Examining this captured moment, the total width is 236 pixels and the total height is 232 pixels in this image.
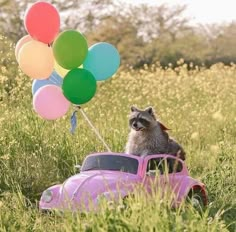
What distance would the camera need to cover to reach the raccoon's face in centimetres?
711

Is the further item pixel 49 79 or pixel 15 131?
pixel 15 131

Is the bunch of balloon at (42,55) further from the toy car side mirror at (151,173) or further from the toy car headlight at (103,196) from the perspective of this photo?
the toy car headlight at (103,196)

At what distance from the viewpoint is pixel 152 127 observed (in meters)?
7.16

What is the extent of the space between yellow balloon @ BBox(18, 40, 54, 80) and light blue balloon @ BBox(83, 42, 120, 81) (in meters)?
0.38

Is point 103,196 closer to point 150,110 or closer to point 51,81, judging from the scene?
point 150,110

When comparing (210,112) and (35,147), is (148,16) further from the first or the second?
(35,147)

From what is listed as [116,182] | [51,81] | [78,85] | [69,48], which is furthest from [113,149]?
[116,182]

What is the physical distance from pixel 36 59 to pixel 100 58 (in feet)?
2.12

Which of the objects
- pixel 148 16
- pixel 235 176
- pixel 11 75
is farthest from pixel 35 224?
pixel 148 16

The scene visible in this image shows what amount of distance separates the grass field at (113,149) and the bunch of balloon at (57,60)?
38.2 inches

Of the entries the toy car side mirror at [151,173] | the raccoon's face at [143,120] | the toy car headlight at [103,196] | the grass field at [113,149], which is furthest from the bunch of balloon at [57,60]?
Answer: the toy car headlight at [103,196]

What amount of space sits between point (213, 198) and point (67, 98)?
1.73 metres

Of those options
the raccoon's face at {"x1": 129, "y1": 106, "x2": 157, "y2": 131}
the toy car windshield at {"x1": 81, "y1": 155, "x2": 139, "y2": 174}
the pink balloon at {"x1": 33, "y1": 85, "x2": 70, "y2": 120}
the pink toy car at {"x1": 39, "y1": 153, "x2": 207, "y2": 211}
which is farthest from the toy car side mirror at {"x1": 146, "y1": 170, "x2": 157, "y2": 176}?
the pink balloon at {"x1": 33, "y1": 85, "x2": 70, "y2": 120}

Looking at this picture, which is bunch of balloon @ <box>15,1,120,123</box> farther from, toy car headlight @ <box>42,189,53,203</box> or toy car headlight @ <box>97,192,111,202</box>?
toy car headlight @ <box>97,192,111,202</box>
